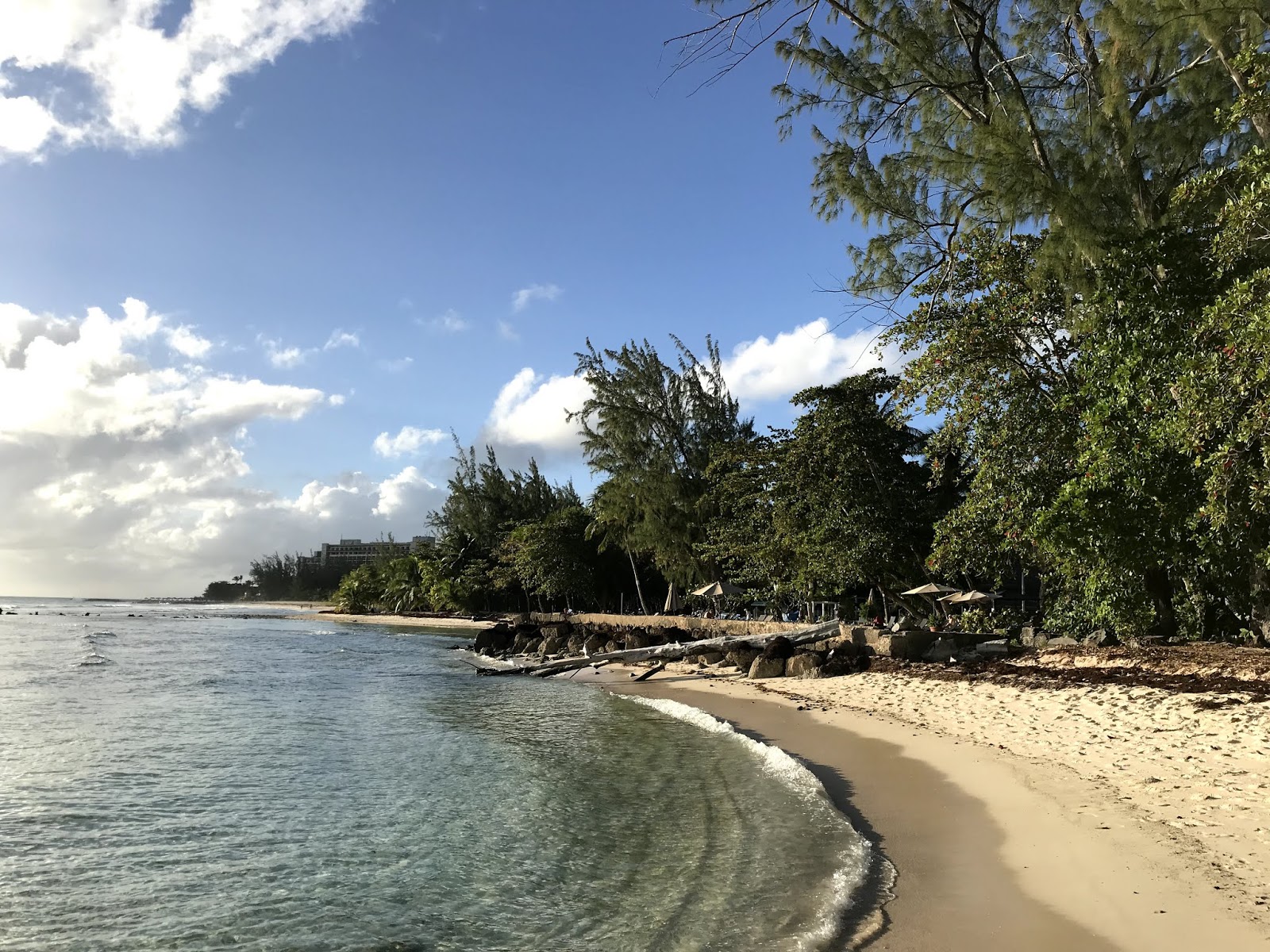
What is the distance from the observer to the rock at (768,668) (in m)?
20.4

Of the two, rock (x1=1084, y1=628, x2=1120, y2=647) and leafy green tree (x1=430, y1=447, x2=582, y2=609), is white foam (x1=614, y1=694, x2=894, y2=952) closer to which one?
rock (x1=1084, y1=628, x2=1120, y2=647)

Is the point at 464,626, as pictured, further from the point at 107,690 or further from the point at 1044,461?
the point at 1044,461

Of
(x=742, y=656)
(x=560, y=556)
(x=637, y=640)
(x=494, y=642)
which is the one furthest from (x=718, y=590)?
(x=560, y=556)

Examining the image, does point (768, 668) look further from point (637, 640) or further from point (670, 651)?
point (637, 640)

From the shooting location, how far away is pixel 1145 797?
7.11 m

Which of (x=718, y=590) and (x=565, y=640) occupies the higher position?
(x=718, y=590)

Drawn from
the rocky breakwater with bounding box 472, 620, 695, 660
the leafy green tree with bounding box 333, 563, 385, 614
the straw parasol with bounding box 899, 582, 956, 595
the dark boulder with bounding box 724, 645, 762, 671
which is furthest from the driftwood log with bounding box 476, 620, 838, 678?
the leafy green tree with bounding box 333, 563, 385, 614

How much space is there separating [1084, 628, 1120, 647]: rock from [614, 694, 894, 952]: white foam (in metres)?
8.27

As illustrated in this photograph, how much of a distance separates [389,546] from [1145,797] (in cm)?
10103

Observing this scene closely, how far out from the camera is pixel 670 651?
24.6m

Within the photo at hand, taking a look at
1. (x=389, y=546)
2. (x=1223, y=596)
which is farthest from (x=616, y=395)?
(x=389, y=546)

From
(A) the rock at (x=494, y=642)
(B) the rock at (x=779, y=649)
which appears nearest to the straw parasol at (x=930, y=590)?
Result: (B) the rock at (x=779, y=649)

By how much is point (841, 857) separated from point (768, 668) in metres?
14.4

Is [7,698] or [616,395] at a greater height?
[616,395]
